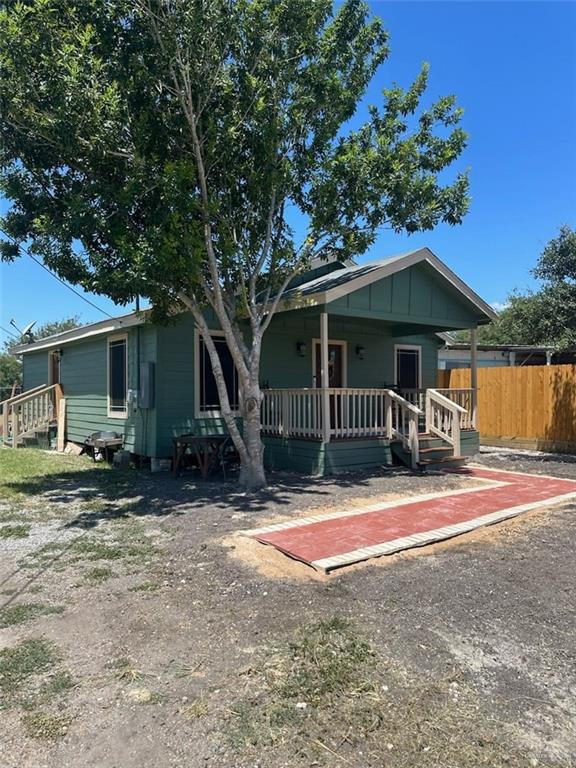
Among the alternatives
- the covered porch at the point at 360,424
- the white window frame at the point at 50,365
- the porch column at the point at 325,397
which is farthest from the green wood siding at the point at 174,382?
the white window frame at the point at 50,365

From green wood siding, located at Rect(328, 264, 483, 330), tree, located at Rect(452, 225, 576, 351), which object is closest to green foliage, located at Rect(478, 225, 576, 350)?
tree, located at Rect(452, 225, 576, 351)

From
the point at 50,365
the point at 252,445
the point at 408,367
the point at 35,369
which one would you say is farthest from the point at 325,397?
the point at 35,369

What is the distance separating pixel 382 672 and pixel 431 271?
351 inches

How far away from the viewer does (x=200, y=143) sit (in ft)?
24.3

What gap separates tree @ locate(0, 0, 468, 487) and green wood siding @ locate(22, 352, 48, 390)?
328 inches

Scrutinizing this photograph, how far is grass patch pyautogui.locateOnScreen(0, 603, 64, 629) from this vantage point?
355cm

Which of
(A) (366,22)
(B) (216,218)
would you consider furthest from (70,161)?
(A) (366,22)

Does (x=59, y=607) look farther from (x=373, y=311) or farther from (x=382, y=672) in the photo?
(x=373, y=311)

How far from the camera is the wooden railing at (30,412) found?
46.1ft

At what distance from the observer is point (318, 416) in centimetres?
959

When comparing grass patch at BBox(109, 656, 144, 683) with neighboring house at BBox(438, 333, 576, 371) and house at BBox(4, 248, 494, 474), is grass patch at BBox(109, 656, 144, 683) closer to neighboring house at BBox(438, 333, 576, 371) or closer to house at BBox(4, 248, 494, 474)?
house at BBox(4, 248, 494, 474)

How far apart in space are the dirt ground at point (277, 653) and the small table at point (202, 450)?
3.35m

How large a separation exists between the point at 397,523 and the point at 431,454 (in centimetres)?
458

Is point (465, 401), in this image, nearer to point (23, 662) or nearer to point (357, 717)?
point (357, 717)
